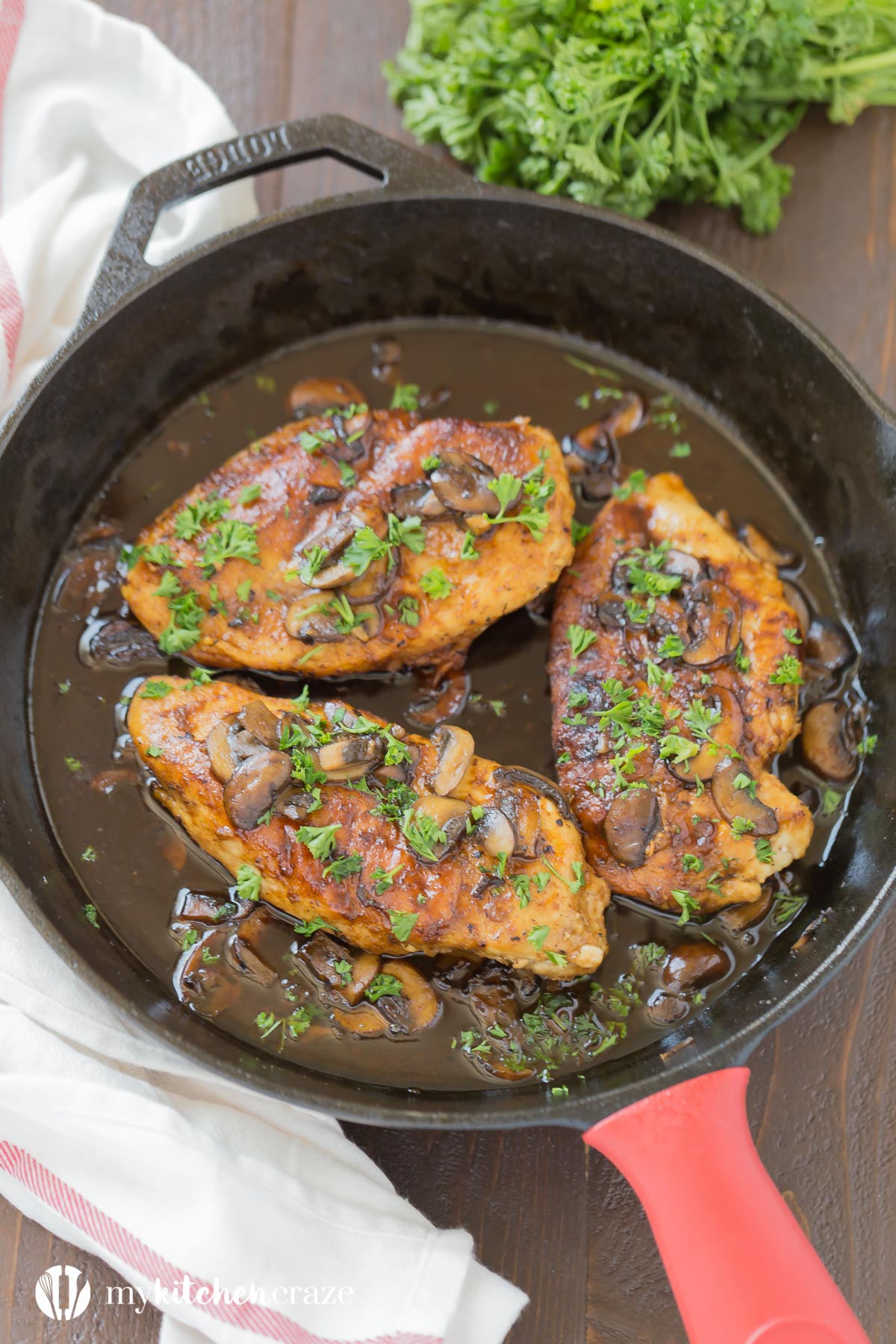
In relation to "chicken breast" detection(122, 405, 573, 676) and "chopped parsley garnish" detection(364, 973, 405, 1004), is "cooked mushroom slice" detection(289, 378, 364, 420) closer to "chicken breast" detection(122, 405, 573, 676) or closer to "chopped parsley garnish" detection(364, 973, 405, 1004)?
"chicken breast" detection(122, 405, 573, 676)

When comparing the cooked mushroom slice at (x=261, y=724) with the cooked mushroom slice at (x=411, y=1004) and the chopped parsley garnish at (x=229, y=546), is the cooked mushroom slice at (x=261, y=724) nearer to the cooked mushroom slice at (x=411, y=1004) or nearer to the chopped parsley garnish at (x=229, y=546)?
the chopped parsley garnish at (x=229, y=546)

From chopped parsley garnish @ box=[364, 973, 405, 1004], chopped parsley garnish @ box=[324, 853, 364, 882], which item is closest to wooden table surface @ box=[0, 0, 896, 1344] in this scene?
chopped parsley garnish @ box=[364, 973, 405, 1004]

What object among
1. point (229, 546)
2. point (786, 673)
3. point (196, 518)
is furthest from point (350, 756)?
point (786, 673)

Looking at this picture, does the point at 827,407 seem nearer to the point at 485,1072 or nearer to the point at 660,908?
the point at 660,908

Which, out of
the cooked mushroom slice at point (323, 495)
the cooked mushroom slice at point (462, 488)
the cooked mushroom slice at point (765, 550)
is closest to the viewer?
the cooked mushroom slice at point (462, 488)

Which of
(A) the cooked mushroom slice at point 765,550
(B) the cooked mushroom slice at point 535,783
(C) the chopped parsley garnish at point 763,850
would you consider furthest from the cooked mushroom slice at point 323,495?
(C) the chopped parsley garnish at point 763,850

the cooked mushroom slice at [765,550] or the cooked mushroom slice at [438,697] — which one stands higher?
the cooked mushroom slice at [765,550]

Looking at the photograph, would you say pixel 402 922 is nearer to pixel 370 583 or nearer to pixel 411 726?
pixel 411 726
